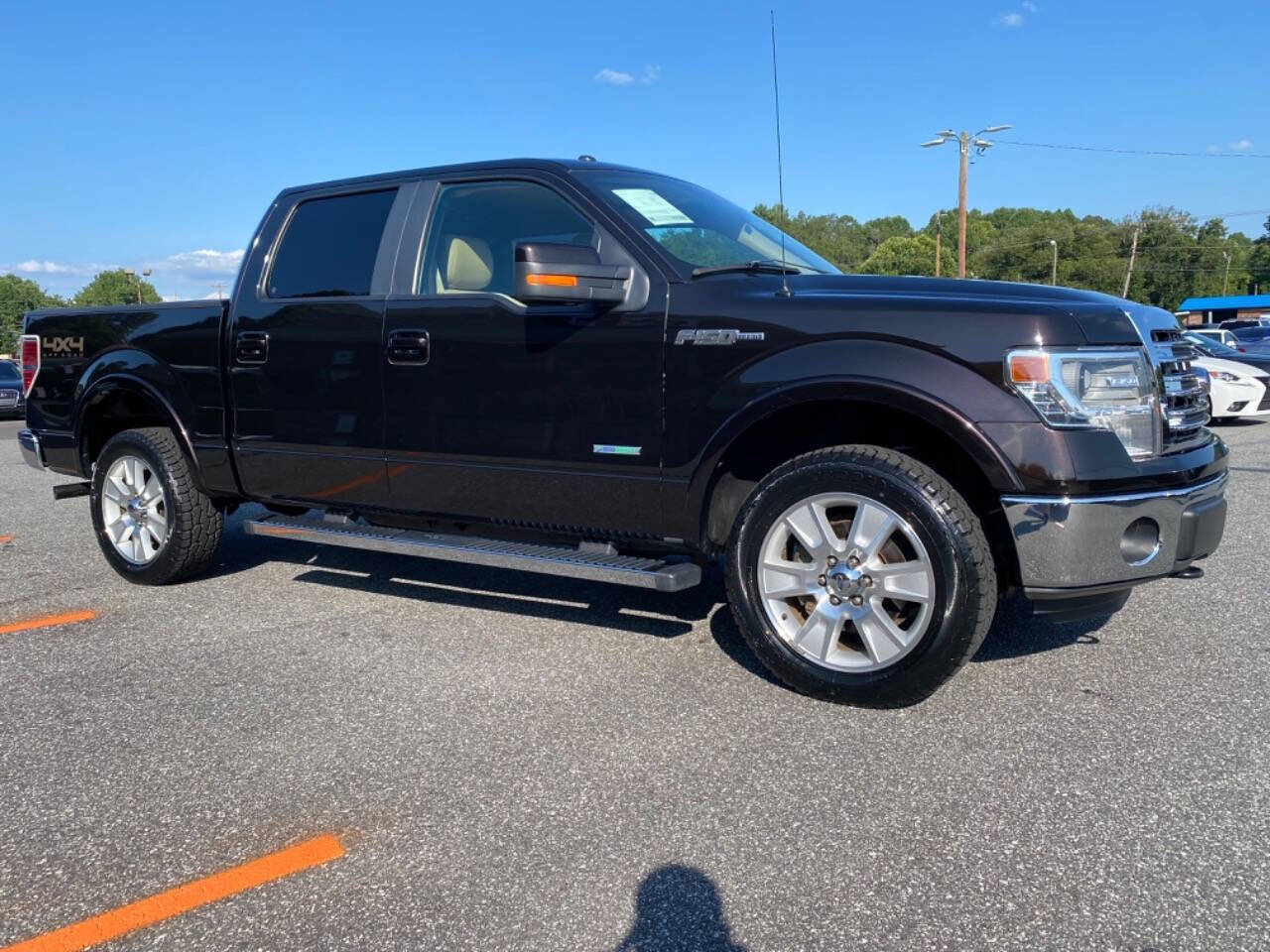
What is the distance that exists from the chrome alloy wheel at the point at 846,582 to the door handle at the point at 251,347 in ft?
8.72

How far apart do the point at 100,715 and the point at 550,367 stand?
6.71ft

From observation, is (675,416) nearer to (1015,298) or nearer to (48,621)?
(1015,298)

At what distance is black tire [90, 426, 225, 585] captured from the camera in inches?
205

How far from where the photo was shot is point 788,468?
357 centimetres

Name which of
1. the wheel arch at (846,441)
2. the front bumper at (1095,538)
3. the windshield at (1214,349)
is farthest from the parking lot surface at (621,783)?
the windshield at (1214,349)

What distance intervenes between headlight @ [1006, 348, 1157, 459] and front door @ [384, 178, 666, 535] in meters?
1.29

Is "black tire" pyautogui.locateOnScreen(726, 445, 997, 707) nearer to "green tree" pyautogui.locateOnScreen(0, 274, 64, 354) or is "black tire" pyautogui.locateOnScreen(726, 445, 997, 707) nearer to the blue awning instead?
the blue awning

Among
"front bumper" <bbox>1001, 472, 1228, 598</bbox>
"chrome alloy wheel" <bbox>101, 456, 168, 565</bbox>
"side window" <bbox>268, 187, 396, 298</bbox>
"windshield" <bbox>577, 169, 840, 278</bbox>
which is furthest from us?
"chrome alloy wheel" <bbox>101, 456, 168, 565</bbox>

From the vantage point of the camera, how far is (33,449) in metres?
5.93

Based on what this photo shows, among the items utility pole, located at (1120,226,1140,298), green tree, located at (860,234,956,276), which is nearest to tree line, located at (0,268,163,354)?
green tree, located at (860,234,956,276)

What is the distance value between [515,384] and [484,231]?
819mm

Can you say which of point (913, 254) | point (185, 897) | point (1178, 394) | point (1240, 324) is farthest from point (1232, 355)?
point (913, 254)

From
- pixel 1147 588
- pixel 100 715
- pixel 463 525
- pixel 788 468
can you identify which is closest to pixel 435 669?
pixel 463 525

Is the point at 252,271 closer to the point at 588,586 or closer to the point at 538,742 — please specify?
the point at 588,586
